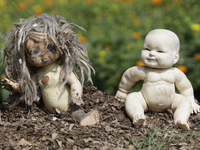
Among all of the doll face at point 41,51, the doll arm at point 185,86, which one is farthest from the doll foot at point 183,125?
the doll face at point 41,51

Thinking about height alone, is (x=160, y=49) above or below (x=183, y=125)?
above

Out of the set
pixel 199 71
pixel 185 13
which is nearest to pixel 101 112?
pixel 199 71

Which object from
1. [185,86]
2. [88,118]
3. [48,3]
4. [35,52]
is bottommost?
[88,118]

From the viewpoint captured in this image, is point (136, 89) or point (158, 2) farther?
point (158, 2)

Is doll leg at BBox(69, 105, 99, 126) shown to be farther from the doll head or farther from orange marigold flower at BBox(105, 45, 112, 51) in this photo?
orange marigold flower at BBox(105, 45, 112, 51)

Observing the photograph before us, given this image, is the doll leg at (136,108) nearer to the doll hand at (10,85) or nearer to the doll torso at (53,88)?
the doll torso at (53,88)

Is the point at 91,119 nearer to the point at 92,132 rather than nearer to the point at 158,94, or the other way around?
the point at 92,132

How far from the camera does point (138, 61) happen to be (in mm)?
3998

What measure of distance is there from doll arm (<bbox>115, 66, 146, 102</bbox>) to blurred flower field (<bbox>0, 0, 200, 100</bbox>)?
59cm

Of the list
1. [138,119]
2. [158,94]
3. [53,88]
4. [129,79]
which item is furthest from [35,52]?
[158,94]

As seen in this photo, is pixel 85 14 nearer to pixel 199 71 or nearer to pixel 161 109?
pixel 199 71

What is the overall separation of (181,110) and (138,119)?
0.51 metres

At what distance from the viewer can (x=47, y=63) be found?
302 centimetres

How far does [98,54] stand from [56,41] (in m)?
1.37
